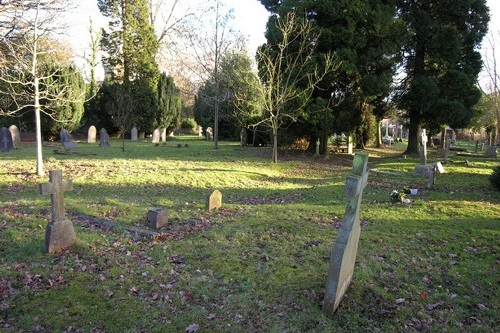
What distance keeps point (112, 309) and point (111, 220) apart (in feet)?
11.7

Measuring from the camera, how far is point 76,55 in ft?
116

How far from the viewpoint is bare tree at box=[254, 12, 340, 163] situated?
18.6 meters

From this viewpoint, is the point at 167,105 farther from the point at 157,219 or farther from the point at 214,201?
the point at 157,219

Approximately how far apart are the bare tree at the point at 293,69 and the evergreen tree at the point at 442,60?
6.33 m

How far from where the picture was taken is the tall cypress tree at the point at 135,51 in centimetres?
3422

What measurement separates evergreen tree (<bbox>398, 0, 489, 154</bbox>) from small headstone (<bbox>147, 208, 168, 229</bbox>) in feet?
62.4

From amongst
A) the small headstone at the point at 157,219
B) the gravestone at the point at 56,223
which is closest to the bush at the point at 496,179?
the small headstone at the point at 157,219

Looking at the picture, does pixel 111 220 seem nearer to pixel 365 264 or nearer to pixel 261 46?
pixel 365 264

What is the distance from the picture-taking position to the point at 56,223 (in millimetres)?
5828

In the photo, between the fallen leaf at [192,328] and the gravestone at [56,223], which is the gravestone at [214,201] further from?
the fallen leaf at [192,328]

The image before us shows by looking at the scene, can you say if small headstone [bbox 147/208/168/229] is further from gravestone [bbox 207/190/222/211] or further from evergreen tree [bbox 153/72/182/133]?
evergreen tree [bbox 153/72/182/133]

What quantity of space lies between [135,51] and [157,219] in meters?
31.1

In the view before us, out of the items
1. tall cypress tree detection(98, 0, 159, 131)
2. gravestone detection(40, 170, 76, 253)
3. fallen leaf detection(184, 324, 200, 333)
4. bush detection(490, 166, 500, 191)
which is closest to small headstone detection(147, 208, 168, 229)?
gravestone detection(40, 170, 76, 253)

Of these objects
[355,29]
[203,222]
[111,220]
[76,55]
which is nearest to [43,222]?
[111,220]
